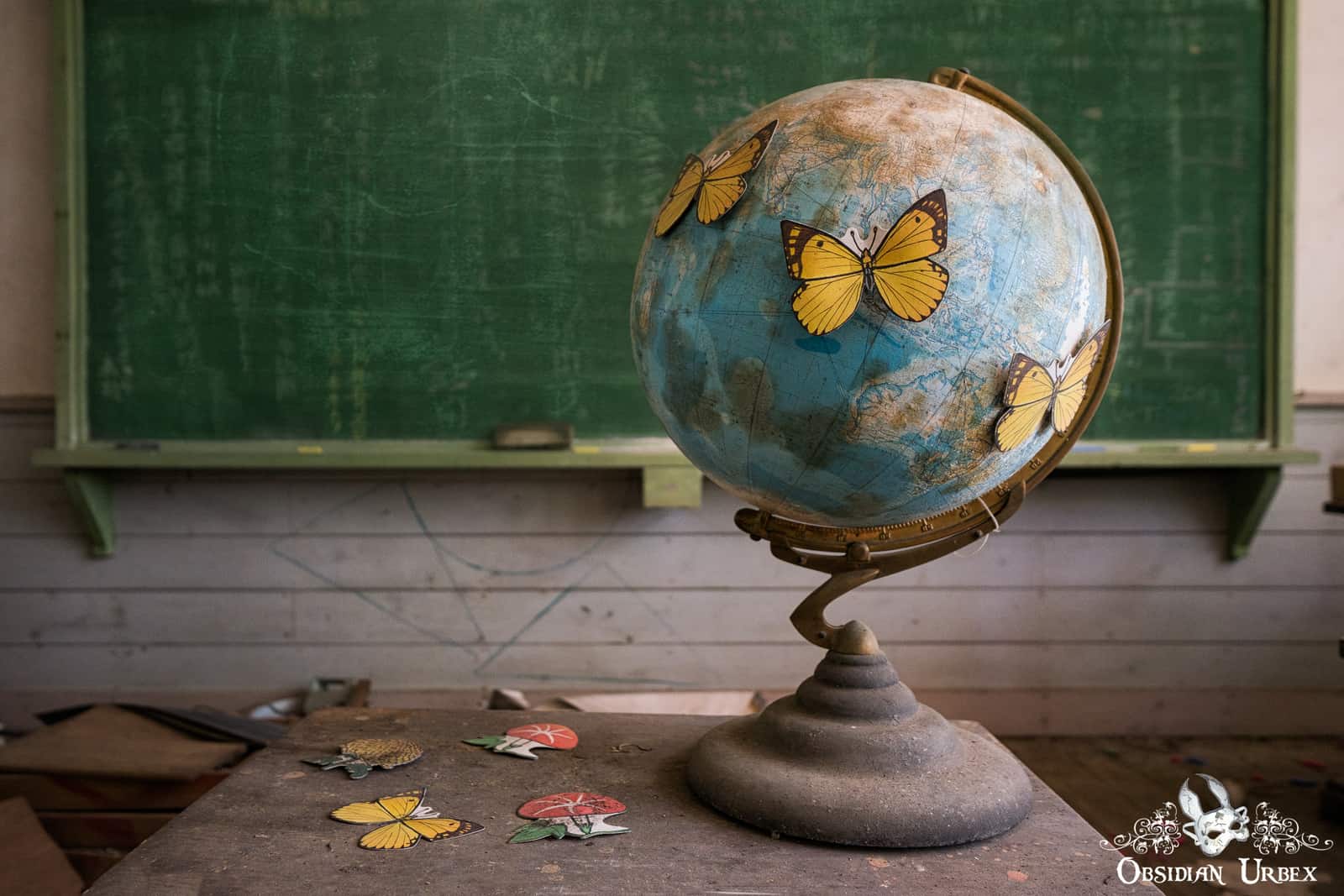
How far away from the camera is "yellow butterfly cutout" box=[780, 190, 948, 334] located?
1.01 m

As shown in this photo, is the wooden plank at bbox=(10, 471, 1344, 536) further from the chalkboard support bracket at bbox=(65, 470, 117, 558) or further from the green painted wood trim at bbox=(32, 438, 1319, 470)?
the green painted wood trim at bbox=(32, 438, 1319, 470)

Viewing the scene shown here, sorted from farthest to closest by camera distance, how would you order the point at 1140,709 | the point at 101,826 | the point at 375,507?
the point at 1140,709 → the point at 375,507 → the point at 101,826

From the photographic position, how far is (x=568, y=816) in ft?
3.92

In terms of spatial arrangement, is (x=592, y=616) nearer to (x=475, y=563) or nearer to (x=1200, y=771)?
(x=475, y=563)

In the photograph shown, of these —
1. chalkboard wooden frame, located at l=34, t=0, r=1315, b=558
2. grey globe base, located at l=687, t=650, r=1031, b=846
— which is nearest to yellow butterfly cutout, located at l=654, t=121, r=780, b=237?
grey globe base, located at l=687, t=650, r=1031, b=846

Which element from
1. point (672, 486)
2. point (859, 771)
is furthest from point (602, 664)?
point (859, 771)

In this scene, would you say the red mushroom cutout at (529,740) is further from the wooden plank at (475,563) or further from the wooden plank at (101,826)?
the wooden plank at (475,563)

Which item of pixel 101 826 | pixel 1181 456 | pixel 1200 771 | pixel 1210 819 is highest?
pixel 1181 456

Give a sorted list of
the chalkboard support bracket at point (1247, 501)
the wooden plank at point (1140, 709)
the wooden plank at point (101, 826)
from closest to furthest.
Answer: the wooden plank at point (101, 826) < the chalkboard support bracket at point (1247, 501) < the wooden plank at point (1140, 709)

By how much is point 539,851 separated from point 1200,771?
253 cm

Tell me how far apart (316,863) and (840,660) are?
2.18 ft

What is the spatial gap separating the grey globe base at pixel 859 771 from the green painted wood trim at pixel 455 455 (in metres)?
1.52

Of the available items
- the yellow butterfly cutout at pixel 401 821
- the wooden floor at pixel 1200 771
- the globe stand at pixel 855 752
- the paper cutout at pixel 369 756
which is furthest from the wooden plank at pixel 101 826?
the wooden floor at pixel 1200 771

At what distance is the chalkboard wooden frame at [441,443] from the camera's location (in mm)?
2713
